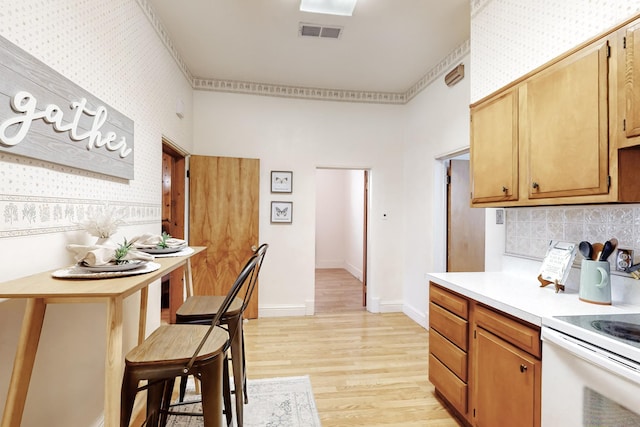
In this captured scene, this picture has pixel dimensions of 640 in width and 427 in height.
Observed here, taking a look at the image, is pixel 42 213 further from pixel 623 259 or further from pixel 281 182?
pixel 281 182

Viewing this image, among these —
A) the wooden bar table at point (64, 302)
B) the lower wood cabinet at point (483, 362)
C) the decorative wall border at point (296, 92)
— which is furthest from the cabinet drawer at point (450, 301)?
the decorative wall border at point (296, 92)

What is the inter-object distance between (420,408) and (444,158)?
2.45 meters

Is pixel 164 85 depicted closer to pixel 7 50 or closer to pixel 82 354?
pixel 7 50

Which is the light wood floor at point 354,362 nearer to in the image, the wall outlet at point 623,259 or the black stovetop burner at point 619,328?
the black stovetop burner at point 619,328

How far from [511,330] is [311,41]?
9.27ft

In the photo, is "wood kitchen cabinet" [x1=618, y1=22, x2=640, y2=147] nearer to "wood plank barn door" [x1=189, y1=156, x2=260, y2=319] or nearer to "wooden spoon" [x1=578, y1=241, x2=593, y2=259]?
"wooden spoon" [x1=578, y1=241, x2=593, y2=259]

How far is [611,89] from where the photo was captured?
4.43 ft

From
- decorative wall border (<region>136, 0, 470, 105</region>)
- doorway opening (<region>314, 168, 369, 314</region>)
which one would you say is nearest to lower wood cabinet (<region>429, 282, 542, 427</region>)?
decorative wall border (<region>136, 0, 470, 105</region>)

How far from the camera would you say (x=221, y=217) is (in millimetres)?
3768

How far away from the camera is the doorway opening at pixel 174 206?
11.6ft

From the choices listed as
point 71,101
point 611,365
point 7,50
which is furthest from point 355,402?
point 7,50

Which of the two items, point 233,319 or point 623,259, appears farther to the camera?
point 233,319

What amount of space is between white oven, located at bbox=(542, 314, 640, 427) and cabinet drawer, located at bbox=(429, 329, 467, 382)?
586 mm

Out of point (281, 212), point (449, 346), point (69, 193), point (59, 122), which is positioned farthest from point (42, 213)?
point (281, 212)
